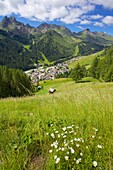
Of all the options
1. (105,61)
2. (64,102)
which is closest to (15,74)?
(105,61)

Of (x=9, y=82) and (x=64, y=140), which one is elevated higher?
(x=64, y=140)

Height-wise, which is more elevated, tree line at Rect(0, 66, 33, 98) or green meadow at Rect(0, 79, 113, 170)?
green meadow at Rect(0, 79, 113, 170)

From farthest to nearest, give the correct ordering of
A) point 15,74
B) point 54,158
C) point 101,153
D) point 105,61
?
point 105,61, point 15,74, point 101,153, point 54,158

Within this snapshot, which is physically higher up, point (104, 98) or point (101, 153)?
point (104, 98)

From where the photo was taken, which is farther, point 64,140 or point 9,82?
point 9,82

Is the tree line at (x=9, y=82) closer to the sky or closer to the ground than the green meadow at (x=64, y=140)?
closer to the ground

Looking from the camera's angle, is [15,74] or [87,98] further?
[15,74]

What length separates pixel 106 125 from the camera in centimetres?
427

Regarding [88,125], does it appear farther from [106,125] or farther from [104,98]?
[104,98]

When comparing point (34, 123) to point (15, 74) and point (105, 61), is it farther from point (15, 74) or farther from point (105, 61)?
point (105, 61)

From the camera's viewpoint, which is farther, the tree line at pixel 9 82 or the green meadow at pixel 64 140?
the tree line at pixel 9 82

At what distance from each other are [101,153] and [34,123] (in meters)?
2.31

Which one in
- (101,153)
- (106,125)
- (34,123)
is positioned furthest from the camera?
(34,123)

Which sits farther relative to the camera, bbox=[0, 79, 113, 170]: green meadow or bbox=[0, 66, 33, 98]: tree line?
bbox=[0, 66, 33, 98]: tree line
